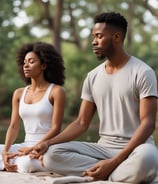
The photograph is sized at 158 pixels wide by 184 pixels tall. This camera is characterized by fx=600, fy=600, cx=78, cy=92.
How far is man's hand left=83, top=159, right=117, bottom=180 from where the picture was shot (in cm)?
379

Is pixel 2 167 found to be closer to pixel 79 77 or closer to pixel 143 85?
pixel 143 85

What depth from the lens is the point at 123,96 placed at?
→ 392 cm

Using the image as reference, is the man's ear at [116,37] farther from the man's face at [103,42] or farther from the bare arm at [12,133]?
the bare arm at [12,133]

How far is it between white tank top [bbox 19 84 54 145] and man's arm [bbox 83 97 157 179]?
30.0 inches

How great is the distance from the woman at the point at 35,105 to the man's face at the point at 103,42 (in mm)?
594

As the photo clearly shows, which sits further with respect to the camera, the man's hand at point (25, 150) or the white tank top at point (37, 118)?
the white tank top at point (37, 118)

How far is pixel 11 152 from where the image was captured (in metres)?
4.55

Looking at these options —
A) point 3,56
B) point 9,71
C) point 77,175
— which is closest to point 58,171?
point 77,175

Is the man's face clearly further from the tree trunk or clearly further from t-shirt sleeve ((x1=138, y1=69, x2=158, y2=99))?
the tree trunk

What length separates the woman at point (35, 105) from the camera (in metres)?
4.40

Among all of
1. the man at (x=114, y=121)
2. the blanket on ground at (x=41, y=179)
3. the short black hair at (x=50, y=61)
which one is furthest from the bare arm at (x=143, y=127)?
the short black hair at (x=50, y=61)

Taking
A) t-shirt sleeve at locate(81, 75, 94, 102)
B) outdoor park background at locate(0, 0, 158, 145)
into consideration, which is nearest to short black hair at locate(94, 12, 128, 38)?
t-shirt sleeve at locate(81, 75, 94, 102)

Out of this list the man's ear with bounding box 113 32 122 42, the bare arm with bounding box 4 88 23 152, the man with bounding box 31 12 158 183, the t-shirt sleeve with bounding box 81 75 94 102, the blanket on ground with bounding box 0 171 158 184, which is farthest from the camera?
the bare arm with bounding box 4 88 23 152

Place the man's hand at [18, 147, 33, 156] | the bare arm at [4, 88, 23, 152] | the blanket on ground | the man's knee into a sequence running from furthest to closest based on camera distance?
the bare arm at [4, 88, 23, 152], the man's hand at [18, 147, 33, 156], the man's knee, the blanket on ground
